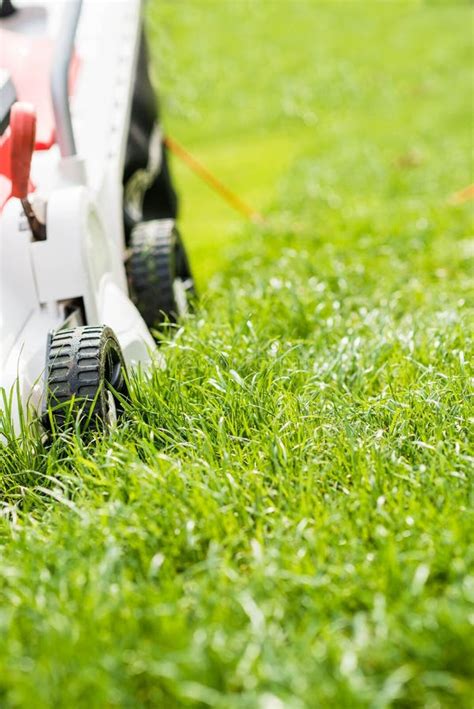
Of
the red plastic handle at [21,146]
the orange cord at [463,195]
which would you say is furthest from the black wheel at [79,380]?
the orange cord at [463,195]

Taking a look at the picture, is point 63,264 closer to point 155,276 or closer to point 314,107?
point 155,276

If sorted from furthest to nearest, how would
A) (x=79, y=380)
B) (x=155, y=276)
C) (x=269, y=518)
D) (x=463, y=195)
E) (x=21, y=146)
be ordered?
(x=463, y=195)
(x=155, y=276)
(x=21, y=146)
(x=79, y=380)
(x=269, y=518)

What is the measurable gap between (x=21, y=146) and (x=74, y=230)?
11.6 inches

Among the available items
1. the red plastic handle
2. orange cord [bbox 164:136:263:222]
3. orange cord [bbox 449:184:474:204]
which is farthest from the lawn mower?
orange cord [bbox 449:184:474:204]

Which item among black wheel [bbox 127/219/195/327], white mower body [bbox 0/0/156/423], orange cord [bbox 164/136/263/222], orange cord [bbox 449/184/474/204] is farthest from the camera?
orange cord [bbox 449/184/474/204]

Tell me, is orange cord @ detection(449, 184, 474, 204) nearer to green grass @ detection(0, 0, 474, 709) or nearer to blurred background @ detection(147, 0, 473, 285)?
blurred background @ detection(147, 0, 473, 285)

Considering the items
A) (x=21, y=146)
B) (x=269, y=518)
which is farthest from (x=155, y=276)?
(x=269, y=518)

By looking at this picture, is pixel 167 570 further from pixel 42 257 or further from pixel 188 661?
pixel 42 257

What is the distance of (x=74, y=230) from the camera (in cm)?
329

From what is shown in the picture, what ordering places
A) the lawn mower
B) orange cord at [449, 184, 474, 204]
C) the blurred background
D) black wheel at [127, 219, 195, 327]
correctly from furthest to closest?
1. the blurred background
2. orange cord at [449, 184, 474, 204]
3. black wheel at [127, 219, 195, 327]
4. the lawn mower

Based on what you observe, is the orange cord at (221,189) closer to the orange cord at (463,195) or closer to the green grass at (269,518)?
the orange cord at (463,195)

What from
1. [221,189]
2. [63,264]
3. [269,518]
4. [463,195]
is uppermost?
[63,264]

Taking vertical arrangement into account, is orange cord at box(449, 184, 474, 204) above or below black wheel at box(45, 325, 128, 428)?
below

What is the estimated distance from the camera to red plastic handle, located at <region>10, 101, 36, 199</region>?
3.17 m
